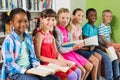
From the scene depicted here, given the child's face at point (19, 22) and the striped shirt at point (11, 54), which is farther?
the child's face at point (19, 22)

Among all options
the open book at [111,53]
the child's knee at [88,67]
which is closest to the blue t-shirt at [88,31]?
the open book at [111,53]

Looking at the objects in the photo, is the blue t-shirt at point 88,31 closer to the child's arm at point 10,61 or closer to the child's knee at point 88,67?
the child's knee at point 88,67

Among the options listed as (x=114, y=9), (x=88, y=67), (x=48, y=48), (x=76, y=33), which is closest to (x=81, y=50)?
(x=76, y=33)

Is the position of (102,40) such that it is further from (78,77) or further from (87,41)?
(78,77)

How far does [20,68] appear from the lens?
1.62 metres

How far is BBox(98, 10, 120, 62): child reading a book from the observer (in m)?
2.83

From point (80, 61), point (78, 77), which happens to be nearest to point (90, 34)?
point (80, 61)

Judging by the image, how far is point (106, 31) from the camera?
9.51 feet

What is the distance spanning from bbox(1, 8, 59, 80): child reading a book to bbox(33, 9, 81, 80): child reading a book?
15 cm

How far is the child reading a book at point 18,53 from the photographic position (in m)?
1.61

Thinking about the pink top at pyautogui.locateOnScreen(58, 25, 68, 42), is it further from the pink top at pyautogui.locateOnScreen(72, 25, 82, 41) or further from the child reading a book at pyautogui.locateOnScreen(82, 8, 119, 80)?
the child reading a book at pyautogui.locateOnScreen(82, 8, 119, 80)

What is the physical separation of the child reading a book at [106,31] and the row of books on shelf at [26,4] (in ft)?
2.59

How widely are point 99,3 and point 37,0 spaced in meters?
0.93

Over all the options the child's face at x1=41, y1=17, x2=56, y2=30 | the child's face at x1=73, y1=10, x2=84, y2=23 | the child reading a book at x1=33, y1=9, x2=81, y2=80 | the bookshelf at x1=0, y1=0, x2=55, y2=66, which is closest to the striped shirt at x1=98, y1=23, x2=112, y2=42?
the child's face at x1=73, y1=10, x2=84, y2=23
